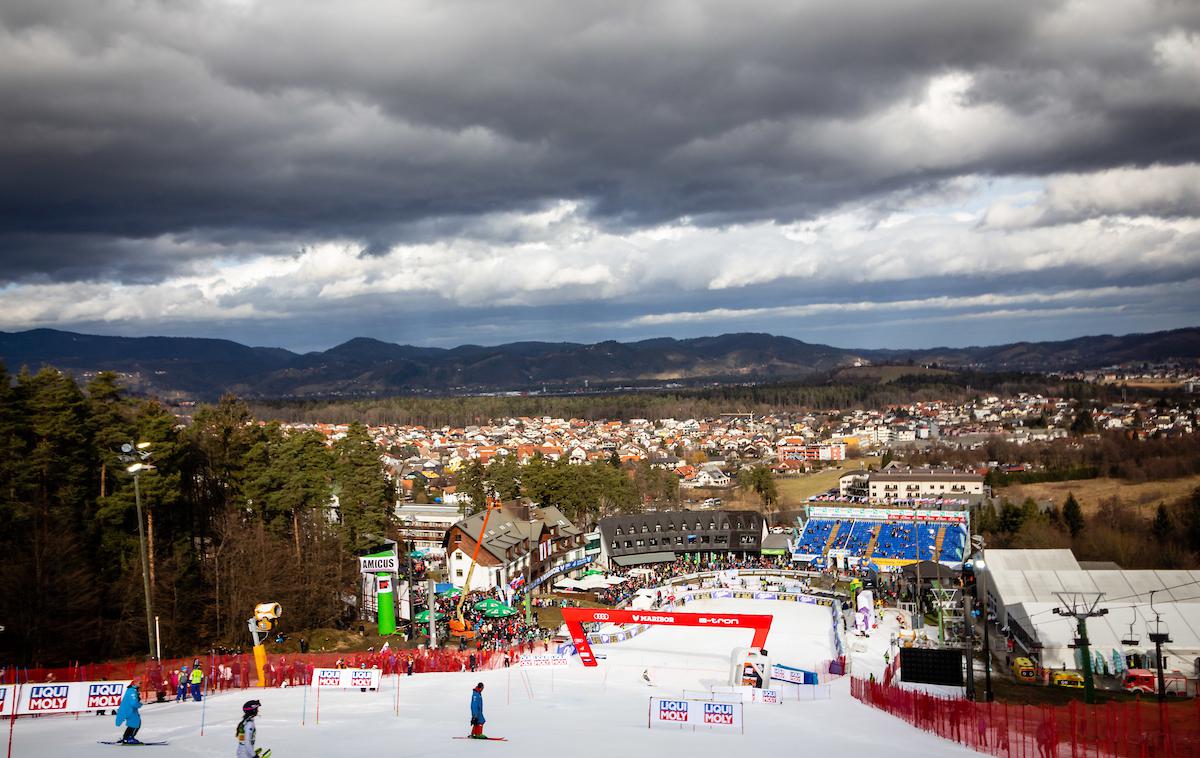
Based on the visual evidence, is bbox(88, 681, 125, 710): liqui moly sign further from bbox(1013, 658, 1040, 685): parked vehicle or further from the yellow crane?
bbox(1013, 658, 1040, 685): parked vehicle

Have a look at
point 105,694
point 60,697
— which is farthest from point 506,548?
point 60,697

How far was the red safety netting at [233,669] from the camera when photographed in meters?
19.9

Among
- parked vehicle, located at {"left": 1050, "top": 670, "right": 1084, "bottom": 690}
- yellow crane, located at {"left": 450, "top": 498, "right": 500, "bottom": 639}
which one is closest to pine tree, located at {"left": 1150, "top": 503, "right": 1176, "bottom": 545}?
parked vehicle, located at {"left": 1050, "top": 670, "right": 1084, "bottom": 690}

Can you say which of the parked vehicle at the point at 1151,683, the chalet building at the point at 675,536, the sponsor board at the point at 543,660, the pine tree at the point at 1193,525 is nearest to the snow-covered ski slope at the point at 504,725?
the sponsor board at the point at 543,660

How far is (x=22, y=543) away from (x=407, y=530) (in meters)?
51.0

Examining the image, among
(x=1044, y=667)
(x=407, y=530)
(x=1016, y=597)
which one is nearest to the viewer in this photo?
(x=1044, y=667)

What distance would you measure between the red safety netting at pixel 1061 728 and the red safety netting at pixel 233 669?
1465 centimetres

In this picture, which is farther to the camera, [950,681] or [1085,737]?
[950,681]

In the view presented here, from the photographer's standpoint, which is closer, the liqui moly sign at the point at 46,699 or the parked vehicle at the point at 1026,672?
the liqui moly sign at the point at 46,699

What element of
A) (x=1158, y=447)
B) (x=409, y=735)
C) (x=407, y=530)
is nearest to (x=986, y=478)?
(x=1158, y=447)

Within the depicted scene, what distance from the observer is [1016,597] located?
3822 centimetres

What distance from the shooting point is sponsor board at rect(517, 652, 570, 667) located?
28.9 metres

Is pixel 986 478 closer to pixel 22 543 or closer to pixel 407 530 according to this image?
pixel 407 530

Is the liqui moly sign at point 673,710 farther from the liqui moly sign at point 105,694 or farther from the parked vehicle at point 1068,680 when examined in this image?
the parked vehicle at point 1068,680
